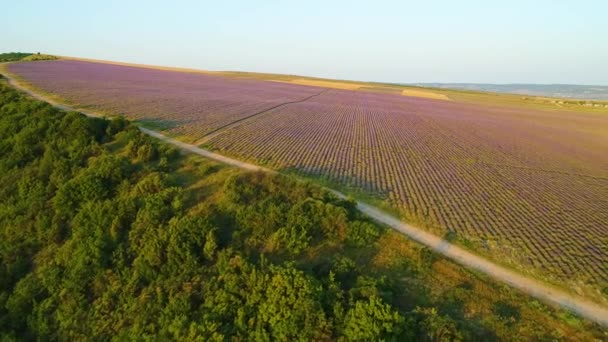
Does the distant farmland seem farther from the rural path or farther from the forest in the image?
the forest

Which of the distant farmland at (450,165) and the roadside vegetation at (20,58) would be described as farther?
the roadside vegetation at (20,58)

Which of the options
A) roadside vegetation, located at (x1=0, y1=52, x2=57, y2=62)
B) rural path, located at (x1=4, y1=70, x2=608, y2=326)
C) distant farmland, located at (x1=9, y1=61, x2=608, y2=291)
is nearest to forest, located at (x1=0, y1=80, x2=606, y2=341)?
rural path, located at (x1=4, y1=70, x2=608, y2=326)

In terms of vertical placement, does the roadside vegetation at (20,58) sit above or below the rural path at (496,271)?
above

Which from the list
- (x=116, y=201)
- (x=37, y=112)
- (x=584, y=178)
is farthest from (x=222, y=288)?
(x=584, y=178)

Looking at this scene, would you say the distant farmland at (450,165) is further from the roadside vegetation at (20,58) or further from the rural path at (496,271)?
the roadside vegetation at (20,58)

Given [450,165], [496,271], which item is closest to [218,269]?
[496,271]

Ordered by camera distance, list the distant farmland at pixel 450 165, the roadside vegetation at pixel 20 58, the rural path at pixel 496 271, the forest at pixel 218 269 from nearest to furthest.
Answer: the forest at pixel 218 269 < the rural path at pixel 496 271 < the distant farmland at pixel 450 165 < the roadside vegetation at pixel 20 58

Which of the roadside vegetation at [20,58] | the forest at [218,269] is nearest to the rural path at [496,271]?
the forest at [218,269]

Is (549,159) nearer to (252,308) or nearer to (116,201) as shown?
(252,308)
